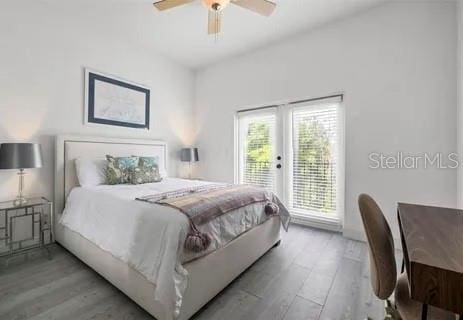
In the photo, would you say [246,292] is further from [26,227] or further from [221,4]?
[26,227]

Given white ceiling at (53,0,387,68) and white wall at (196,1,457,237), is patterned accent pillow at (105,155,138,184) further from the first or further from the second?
white wall at (196,1,457,237)

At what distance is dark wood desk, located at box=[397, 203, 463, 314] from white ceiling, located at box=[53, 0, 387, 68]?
2709mm

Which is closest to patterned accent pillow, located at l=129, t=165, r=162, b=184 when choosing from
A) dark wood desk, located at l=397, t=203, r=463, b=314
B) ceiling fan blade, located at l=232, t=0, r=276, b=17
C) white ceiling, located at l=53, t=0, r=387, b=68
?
white ceiling, located at l=53, t=0, r=387, b=68

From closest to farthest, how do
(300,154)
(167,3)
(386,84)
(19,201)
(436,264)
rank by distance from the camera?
(436,264) → (167,3) → (19,201) → (386,84) → (300,154)

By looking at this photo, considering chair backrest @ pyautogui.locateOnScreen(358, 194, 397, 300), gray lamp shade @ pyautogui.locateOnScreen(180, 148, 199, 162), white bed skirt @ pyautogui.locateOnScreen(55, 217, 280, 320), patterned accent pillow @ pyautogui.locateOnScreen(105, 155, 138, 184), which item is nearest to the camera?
chair backrest @ pyautogui.locateOnScreen(358, 194, 397, 300)

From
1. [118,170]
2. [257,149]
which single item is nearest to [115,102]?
[118,170]

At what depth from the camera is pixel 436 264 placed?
0.66 meters

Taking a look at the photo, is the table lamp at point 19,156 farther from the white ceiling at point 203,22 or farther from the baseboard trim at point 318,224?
the baseboard trim at point 318,224

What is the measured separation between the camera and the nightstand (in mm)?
2229

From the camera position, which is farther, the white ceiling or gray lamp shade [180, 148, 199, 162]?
gray lamp shade [180, 148, 199, 162]

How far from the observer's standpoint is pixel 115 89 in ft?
10.5

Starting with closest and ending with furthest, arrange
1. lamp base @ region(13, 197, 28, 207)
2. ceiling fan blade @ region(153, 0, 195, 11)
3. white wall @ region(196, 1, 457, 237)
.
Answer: ceiling fan blade @ region(153, 0, 195, 11), lamp base @ region(13, 197, 28, 207), white wall @ region(196, 1, 457, 237)

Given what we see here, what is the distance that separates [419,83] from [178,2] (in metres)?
2.70

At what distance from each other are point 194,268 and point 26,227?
2.33 m
